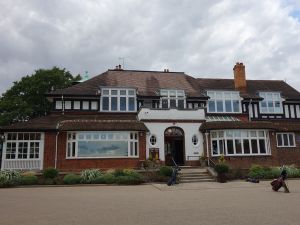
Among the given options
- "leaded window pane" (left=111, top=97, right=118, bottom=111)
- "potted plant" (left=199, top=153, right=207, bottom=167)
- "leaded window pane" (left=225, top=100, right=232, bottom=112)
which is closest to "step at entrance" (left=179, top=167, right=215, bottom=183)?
"potted plant" (left=199, top=153, right=207, bottom=167)

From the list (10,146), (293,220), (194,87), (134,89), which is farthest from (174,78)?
(293,220)

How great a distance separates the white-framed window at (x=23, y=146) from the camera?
64.5 feet

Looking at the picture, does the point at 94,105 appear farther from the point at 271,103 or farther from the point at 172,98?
the point at 271,103

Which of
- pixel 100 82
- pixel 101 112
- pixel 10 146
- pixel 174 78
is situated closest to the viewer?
pixel 10 146

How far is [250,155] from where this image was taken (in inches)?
842

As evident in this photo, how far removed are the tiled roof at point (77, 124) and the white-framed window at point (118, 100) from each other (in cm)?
185

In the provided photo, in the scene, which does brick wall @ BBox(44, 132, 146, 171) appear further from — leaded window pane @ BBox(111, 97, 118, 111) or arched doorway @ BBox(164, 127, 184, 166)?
leaded window pane @ BBox(111, 97, 118, 111)

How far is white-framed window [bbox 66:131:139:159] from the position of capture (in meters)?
20.3

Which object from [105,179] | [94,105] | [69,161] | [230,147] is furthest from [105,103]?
[230,147]

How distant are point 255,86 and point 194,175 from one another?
1561 cm

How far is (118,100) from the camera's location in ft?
81.1

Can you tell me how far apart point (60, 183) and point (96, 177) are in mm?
1936

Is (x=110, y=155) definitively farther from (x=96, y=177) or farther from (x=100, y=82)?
(x=100, y=82)

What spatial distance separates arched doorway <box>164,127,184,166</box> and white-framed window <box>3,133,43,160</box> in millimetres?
8968
